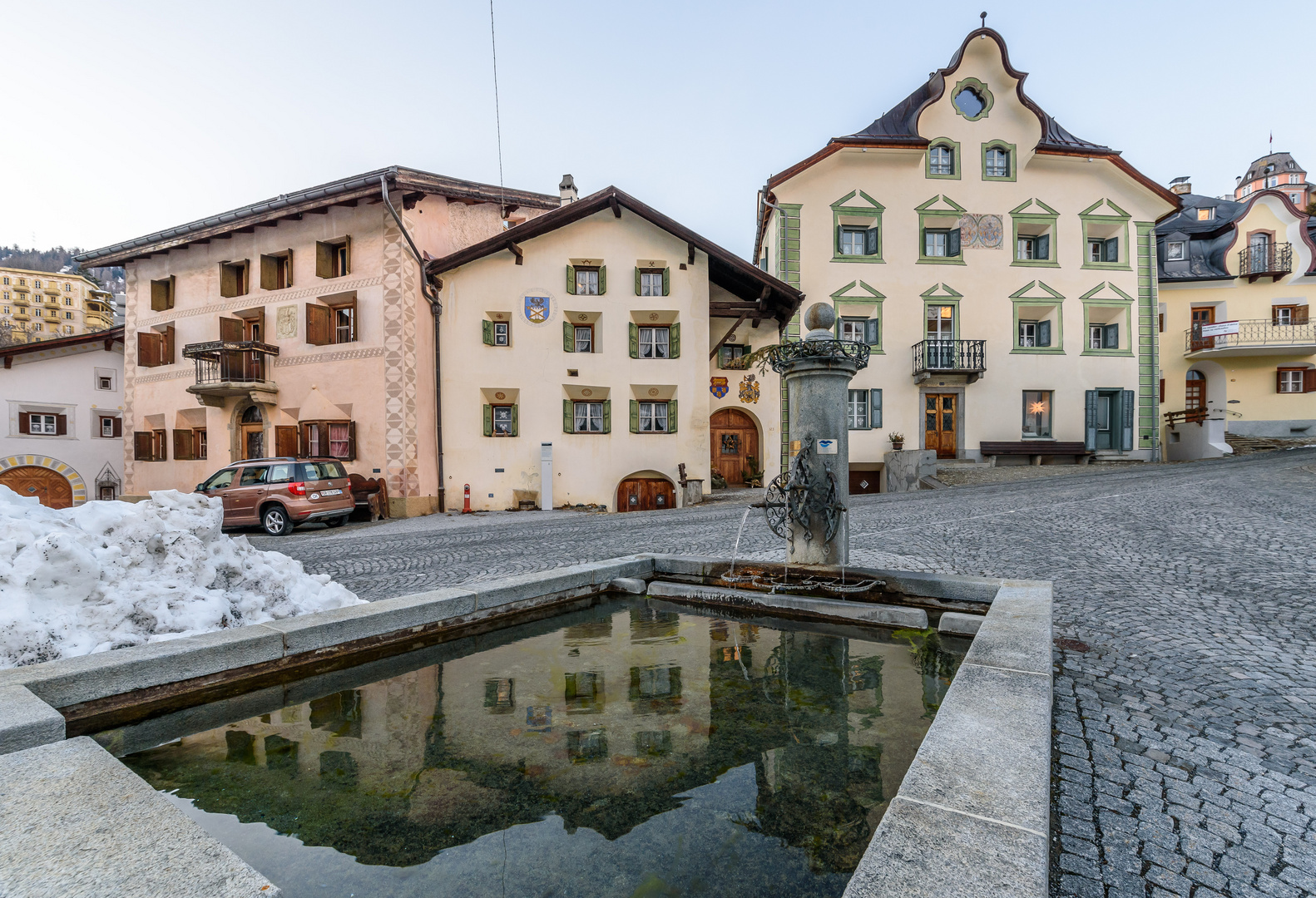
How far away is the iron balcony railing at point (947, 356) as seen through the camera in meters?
21.5

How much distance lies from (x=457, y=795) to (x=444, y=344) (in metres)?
16.4

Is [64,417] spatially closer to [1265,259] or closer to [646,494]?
[646,494]

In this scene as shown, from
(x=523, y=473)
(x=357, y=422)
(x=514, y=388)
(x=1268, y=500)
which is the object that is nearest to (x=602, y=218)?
(x=514, y=388)

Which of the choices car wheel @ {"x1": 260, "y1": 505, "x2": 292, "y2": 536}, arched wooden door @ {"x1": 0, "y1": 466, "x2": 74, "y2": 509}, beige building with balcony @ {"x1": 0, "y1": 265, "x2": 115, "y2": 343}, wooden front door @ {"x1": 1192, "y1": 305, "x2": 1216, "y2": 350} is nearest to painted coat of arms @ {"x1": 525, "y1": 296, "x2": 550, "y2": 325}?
car wheel @ {"x1": 260, "y1": 505, "x2": 292, "y2": 536}

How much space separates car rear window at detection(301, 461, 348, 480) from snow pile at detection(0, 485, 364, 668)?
984 cm

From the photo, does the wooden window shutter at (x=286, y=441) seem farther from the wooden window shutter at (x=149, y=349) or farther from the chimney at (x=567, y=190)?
the chimney at (x=567, y=190)

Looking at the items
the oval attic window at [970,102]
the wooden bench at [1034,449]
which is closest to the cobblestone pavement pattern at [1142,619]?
the wooden bench at [1034,449]

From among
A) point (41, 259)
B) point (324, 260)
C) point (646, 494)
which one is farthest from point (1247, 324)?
point (41, 259)

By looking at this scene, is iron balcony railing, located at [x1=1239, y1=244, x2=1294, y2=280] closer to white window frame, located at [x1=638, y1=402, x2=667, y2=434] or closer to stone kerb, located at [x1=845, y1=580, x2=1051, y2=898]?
white window frame, located at [x1=638, y1=402, x2=667, y2=434]

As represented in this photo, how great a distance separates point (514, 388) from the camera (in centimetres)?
1770

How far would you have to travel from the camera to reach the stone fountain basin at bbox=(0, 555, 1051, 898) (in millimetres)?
1552

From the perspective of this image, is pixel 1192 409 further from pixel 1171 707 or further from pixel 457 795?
pixel 457 795

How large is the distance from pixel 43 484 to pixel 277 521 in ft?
56.6

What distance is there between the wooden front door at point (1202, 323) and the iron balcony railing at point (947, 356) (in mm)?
11665
